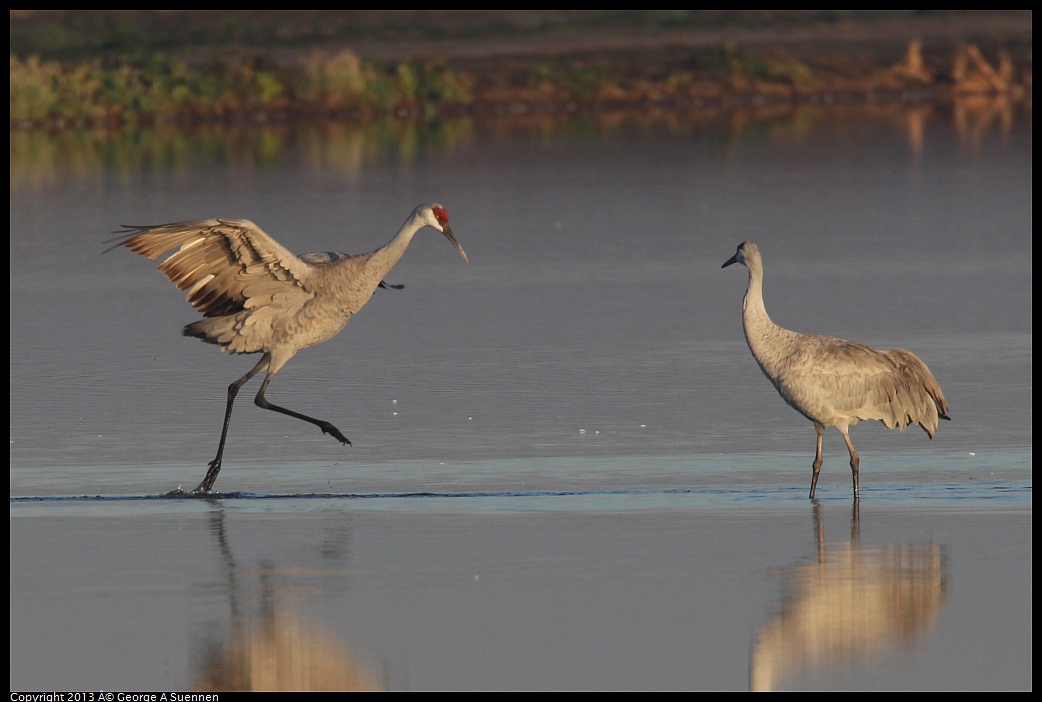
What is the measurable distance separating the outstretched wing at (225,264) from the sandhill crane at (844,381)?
2446mm

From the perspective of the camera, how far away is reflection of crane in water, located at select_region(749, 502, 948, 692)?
21.2 ft

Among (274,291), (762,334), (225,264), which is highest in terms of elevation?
(225,264)

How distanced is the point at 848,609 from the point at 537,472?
2.68 m

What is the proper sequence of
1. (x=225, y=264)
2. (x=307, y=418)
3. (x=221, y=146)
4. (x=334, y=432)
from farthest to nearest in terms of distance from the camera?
(x=221, y=146), (x=225, y=264), (x=307, y=418), (x=334, y=432)

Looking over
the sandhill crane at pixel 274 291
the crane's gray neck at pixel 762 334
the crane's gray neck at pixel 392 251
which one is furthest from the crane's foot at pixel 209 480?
the crane's gray neck at pixel 762 334

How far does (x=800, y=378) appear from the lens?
924 centimetres

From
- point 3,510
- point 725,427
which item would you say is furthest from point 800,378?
point 3,510

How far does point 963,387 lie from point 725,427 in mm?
1683

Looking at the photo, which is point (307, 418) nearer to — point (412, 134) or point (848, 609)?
point (848, 609)

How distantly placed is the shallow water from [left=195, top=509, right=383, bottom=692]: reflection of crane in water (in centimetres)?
2

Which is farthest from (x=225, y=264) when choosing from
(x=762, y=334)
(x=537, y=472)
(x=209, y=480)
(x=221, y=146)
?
(x=221, y=146)

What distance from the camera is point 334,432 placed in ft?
32.4

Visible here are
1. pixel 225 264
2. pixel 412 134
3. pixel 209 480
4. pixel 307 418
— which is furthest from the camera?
pixel 412 134

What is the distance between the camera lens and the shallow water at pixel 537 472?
262 inches
